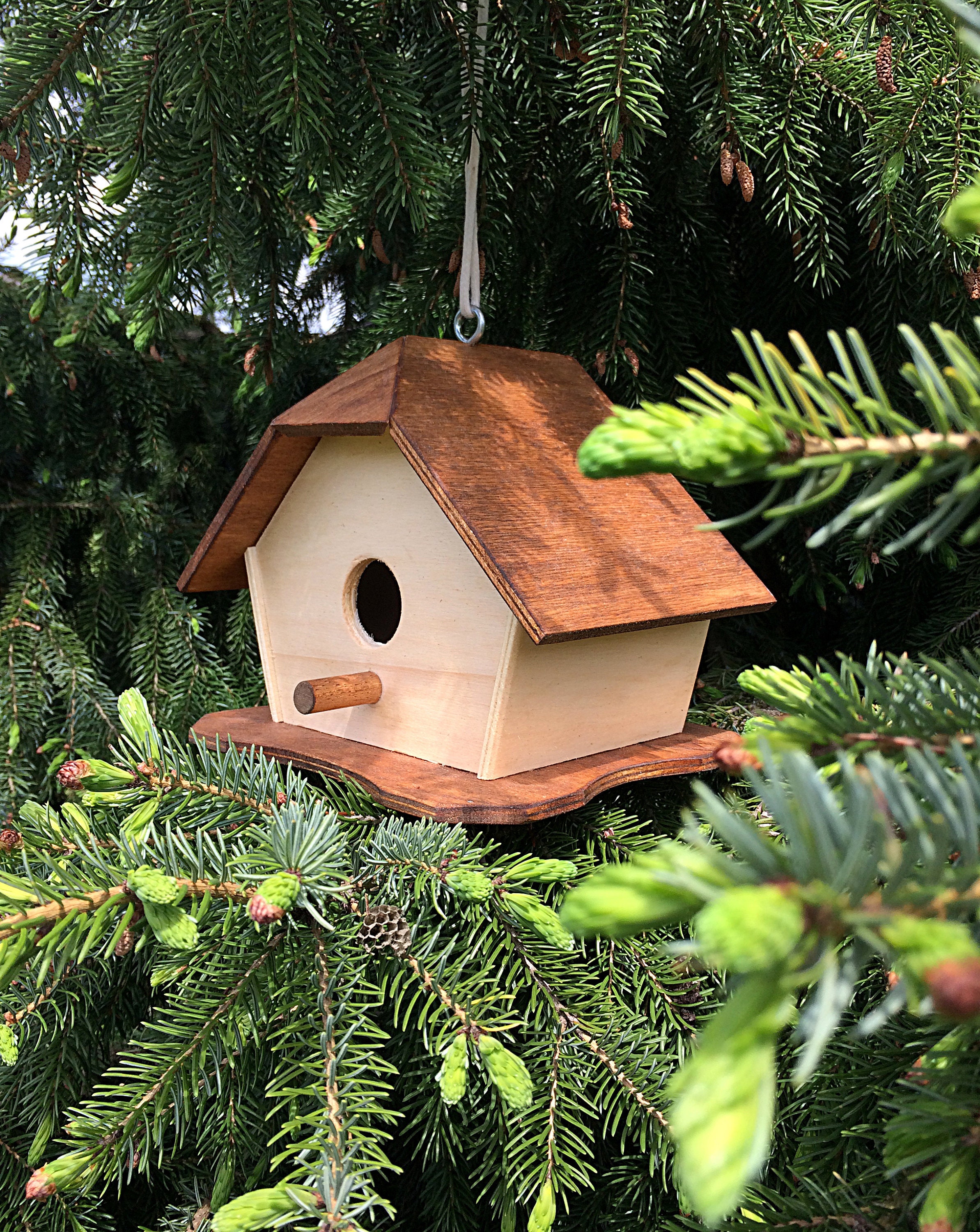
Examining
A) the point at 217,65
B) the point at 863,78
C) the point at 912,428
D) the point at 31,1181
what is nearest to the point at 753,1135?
the point at 912,428

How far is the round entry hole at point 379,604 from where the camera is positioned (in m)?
1.34

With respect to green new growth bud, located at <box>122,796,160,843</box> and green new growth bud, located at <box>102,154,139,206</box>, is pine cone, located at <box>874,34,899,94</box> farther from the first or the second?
green new growth bud, located at <box>122,796,160,843</box>

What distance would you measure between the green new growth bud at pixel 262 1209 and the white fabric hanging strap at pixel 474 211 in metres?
0.86

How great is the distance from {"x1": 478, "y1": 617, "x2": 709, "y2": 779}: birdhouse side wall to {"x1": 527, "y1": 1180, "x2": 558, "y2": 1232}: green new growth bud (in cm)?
38

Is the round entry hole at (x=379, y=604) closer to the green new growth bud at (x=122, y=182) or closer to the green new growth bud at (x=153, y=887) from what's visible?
the green new growth bud at (x=122, y=182)

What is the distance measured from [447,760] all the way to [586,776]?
0.15m

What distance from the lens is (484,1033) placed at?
2.14 feet

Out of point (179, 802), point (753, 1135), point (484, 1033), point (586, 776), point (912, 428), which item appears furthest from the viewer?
point (586, 776)

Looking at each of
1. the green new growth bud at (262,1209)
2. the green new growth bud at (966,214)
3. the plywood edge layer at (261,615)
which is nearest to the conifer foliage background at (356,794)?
the green new growth bud at (262,1209)

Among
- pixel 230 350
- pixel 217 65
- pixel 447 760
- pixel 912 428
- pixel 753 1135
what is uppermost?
pixel 217 65

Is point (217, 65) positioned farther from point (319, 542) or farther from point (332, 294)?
point (332, 294)

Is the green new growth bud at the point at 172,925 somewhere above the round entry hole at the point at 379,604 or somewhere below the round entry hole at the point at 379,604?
above

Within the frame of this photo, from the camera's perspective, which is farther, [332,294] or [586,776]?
[332,294]

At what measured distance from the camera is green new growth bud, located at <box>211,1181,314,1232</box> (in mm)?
519
